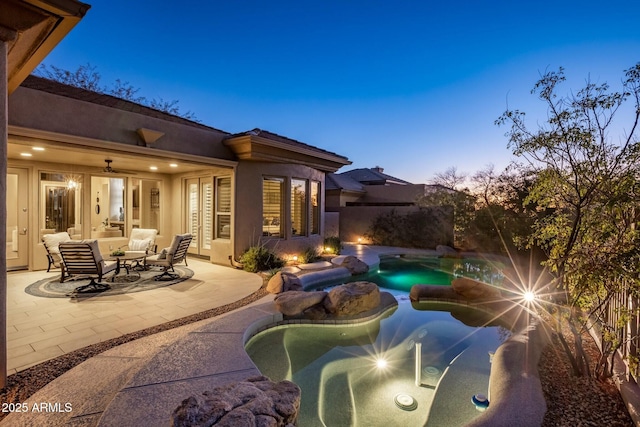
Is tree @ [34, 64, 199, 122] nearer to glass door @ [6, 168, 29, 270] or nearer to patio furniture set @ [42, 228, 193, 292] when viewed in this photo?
glass door @ [6, 168, 29, 270]

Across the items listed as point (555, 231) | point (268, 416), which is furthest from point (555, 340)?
point (268, 416)

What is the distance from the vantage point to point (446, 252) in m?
14.5

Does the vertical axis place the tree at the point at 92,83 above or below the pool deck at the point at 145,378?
Answer: above

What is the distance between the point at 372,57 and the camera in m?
13.5

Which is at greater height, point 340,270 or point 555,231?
point 555,231

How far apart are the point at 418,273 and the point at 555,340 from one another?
6.28m

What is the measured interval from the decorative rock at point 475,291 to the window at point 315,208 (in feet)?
19.5

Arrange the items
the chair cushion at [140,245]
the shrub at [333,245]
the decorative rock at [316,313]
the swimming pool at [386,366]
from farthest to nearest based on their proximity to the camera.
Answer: the shrub at [333,245] → the chair cushion at [140,245] → the decorative rock at [316,313] → the swimming pool at [386,366]

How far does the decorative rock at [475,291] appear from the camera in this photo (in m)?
7.09

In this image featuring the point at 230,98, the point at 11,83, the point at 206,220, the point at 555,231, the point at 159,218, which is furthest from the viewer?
the point at 230,98

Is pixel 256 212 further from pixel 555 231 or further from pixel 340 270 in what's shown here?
pixel 555 231

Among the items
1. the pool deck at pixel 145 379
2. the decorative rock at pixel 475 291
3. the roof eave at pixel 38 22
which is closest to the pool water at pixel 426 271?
the decorative rock at pixel 475 291

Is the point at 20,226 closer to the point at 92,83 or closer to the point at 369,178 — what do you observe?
the point at 92,83

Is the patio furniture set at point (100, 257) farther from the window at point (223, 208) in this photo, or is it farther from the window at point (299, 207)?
the window at point (299, 207)
